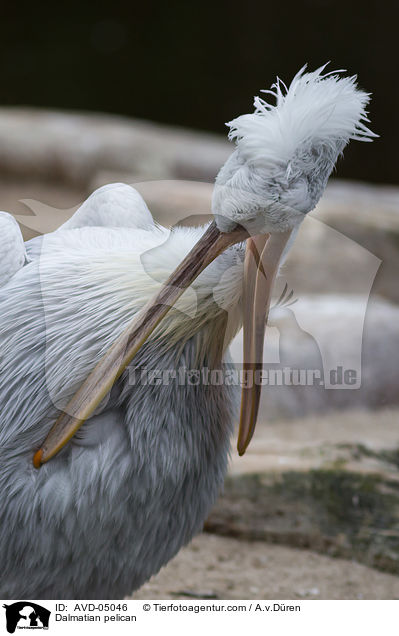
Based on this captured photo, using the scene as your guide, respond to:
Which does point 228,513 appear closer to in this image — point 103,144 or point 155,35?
point 103,144

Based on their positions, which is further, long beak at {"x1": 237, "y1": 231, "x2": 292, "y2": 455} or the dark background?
the dark background

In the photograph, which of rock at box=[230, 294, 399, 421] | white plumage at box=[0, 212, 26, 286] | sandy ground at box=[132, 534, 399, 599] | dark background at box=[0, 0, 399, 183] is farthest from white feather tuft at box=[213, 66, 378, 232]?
dark background at box=[0, 0, 399, 183]

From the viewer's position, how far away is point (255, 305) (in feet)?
4.76

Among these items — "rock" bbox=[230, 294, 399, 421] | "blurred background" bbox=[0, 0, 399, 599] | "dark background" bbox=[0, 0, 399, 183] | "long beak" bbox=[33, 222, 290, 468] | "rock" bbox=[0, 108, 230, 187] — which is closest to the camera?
"long beak" bbox=[33, 222, 290, 468]

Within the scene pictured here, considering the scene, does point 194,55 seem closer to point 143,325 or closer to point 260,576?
point 260,576

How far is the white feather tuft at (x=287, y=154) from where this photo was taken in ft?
4.23

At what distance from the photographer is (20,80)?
822 cm

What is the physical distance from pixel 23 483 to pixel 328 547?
1.25 m

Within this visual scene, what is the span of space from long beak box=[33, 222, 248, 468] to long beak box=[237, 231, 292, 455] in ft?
0.17

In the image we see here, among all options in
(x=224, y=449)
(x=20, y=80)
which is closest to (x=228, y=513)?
(x=224, y=449)
